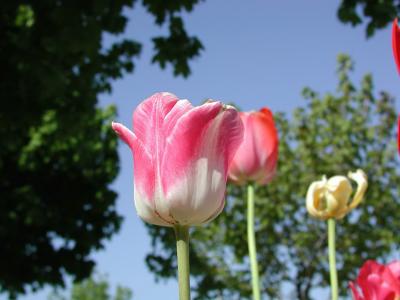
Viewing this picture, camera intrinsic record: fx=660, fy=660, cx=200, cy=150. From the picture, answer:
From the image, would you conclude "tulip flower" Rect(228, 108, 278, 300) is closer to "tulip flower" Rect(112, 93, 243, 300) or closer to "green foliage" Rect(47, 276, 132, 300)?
"tulip flower" Rect(112, 93, 243, 300)

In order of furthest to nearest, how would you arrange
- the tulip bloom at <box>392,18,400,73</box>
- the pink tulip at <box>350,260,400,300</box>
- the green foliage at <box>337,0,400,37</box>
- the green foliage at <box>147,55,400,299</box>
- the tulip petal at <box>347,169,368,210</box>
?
the green foliage at <box>147,55,400,299</box>, the green foliage at <box>337,0,400,37</box>, the tulip petal at <box>347,169,368,210</box>, the pink tulip at <box>350,260,400,300</box>, the tulip bloom at <box>392,18,400,73</box>

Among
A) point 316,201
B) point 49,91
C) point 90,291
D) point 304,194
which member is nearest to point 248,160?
point 316,201

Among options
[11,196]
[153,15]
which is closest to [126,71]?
[153,15]

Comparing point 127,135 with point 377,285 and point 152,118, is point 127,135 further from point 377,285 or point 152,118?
point 377,285

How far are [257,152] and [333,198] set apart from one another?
7.3 inches

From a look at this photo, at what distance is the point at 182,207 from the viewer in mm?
700

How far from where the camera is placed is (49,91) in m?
6.43

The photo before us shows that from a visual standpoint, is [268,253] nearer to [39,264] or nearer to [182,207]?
[39,264]

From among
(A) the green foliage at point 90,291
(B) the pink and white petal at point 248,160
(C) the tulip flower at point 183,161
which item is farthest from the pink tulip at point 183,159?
(A) the green foliage at point 90,291

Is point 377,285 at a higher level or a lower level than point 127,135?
lower

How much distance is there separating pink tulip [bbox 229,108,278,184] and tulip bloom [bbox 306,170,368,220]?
4.2 inches

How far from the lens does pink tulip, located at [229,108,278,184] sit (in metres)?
1.39

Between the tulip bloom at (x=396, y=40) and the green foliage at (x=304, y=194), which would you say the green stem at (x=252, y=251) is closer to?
the tulip bloom at (x=396, y=40)

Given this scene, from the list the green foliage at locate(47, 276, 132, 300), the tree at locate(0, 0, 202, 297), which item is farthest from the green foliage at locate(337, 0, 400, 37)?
the green foliage at locate(47, 276, 132, 300)
